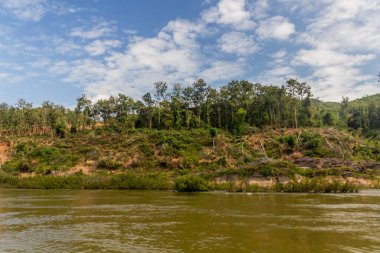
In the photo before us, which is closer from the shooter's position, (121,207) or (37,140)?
(121,207)

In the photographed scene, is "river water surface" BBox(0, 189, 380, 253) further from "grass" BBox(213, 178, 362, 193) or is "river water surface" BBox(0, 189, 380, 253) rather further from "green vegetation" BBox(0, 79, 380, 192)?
"green vegetation" BBox(0, 79, 380, 192)

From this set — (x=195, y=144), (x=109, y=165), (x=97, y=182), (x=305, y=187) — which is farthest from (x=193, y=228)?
(x=195, y=144)

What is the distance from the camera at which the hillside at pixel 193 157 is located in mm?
59562

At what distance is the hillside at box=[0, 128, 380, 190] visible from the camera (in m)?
59.6

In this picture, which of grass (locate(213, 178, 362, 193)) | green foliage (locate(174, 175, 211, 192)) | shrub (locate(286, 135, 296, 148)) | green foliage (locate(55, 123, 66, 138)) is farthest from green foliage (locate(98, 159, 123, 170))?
shrub (locate(286, 135, 296, 148))

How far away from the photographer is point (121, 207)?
115ft

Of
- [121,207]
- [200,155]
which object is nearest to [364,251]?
[121,207]

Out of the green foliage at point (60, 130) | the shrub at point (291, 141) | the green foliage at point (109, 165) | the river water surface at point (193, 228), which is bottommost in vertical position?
the river water surface at point (193, 228)

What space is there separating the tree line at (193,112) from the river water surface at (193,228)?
65430 mm

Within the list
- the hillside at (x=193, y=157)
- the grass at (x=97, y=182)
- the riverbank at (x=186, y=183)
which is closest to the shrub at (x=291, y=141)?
the hillside at (x=193, y=157)

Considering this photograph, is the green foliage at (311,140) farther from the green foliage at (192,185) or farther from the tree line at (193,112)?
the green foliage at (192,185)

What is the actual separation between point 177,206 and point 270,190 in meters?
19.9

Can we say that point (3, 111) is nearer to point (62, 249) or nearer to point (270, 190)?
point (270, 190)

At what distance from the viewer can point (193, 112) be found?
109 m
